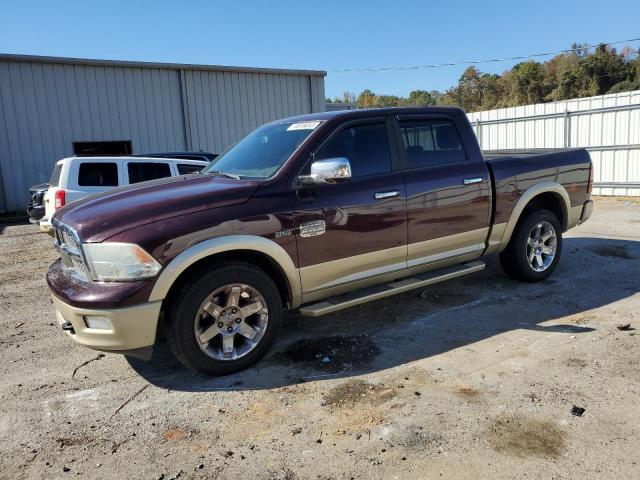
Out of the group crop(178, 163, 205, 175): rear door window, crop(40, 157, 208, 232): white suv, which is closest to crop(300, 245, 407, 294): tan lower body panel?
crop(40, 157, 208, 232): white suv

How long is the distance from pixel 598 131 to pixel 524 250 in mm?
10874

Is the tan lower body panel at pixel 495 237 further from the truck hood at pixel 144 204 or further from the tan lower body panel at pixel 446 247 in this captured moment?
the truck hood at pixel 144 204

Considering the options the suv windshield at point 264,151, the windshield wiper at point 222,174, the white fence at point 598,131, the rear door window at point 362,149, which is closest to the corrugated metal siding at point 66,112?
the white fence at point 598,131

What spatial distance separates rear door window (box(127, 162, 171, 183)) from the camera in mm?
9509

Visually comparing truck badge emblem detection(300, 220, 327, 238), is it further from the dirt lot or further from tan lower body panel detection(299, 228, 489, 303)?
the dirt lot

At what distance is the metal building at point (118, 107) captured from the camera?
52.5 ft

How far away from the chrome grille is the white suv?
4964mm

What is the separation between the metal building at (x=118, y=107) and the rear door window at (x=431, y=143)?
581 inches

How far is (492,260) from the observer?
7.16 m

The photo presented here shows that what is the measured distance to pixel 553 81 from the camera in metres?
57.9

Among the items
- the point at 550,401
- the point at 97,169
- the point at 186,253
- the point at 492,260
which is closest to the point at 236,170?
the point at 186,253

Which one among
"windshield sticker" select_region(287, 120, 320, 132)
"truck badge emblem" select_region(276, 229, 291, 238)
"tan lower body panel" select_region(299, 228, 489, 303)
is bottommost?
"tan lower body panel" select_region(299, 228, 489, 303)

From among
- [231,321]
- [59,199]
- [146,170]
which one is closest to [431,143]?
[231,321]

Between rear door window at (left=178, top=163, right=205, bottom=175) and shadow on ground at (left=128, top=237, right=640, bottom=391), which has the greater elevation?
rear door window at (left=178, top=163, right=205, bottom=175)
